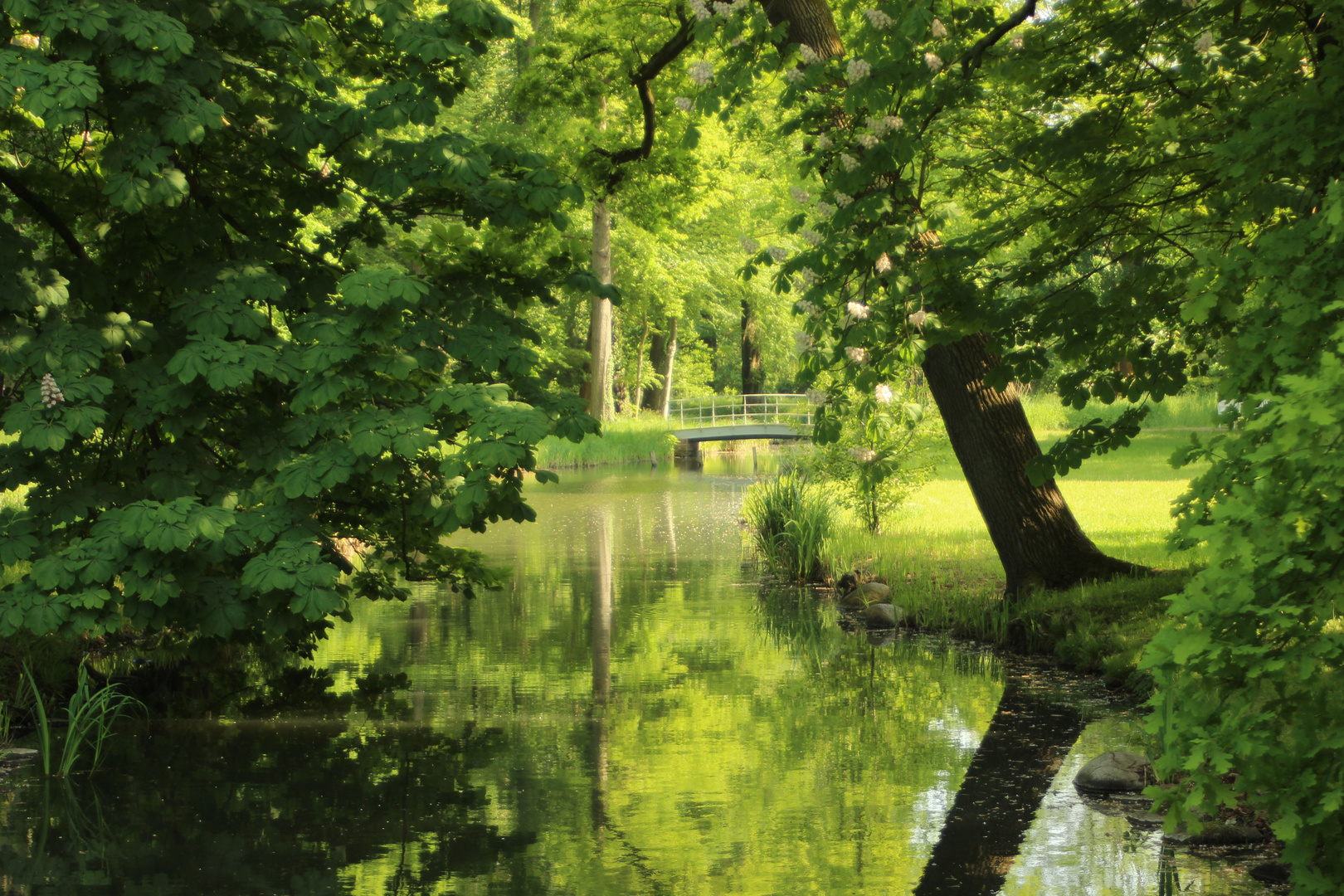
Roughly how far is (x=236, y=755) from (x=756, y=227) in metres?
31.7

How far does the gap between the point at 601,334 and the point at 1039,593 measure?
Result: 25203 mm

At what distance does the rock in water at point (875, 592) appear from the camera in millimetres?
13047

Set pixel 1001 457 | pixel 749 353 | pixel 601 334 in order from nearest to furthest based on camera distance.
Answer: pixel 1001 457 < pixel 601 334 < pixel 749 353

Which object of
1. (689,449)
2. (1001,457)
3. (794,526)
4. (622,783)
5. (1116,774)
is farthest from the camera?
(689,449)

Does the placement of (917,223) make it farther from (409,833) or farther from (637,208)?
(637,208)

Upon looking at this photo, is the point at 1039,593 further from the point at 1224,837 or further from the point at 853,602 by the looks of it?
the point at 1224,837

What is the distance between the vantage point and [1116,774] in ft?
22.9

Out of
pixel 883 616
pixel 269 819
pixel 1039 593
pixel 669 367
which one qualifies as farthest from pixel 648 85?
pixel 669 367

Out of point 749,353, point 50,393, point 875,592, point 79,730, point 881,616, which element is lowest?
point 79,730

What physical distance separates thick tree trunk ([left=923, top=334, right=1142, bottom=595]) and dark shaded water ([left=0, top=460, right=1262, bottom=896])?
3.55 ft

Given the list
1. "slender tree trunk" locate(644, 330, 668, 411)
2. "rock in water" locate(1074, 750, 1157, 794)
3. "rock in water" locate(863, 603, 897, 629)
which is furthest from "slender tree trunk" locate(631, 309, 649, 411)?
"rock in water" locate(1074, 750, 1157, 794)

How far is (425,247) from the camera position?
26.8 ft

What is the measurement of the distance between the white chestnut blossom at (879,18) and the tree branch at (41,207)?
4988mm

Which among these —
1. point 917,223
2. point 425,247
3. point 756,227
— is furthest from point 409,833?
point 756,227
